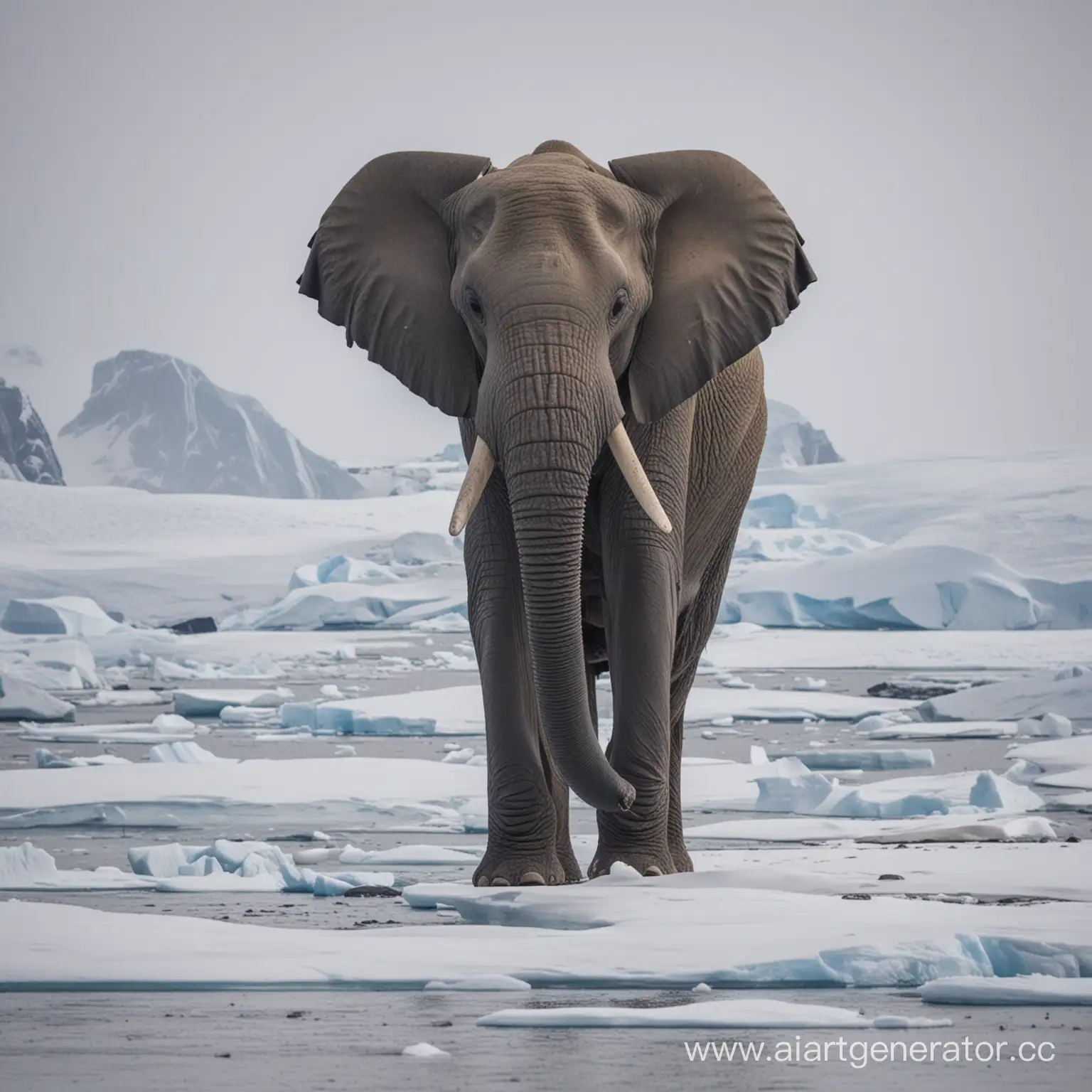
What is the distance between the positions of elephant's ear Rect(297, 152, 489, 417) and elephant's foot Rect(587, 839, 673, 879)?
1471mm

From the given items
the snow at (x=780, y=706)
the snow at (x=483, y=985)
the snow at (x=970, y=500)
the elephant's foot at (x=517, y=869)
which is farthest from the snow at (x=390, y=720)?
the snow at (x=970, y=500)

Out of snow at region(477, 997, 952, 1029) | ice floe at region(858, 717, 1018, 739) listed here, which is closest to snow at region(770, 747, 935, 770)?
ice floe at region(858, 717, 1018, 739)

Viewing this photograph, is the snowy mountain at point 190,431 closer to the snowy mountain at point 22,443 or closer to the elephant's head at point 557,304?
the snowy mountain at point 22,443

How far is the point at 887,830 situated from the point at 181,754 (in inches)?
188

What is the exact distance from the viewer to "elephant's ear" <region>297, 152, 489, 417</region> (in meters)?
6.41

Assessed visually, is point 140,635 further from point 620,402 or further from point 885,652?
point 620,402

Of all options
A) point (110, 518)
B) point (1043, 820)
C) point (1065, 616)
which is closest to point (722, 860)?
point (1043, 820)

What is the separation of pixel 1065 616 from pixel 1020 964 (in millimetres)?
25605

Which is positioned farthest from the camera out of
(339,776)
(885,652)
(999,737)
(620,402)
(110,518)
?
(110,518)

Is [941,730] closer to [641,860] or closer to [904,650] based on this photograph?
[641,860]

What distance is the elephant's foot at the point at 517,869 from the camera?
20.9 feet

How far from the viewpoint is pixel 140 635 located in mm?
27781

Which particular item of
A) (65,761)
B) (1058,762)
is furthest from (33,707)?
(1058,762)

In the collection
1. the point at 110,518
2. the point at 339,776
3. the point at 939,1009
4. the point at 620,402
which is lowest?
the point at 939,1009
